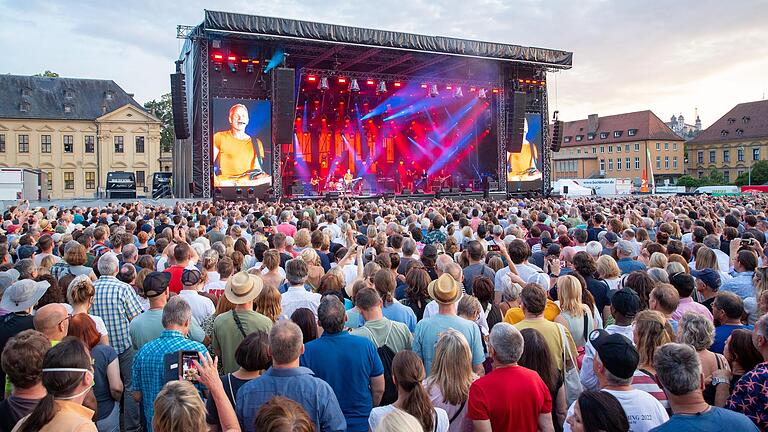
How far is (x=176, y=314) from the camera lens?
3502mm

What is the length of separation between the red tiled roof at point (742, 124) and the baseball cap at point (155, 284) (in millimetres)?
75769

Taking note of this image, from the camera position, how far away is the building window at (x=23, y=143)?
47.9 metres

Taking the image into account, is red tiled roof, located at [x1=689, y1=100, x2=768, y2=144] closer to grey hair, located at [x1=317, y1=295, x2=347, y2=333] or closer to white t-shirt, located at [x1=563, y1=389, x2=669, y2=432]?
white t-shirt, located at [x1=563, y1=389, x2=669, y2=432]

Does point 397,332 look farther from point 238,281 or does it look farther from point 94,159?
point 94,159

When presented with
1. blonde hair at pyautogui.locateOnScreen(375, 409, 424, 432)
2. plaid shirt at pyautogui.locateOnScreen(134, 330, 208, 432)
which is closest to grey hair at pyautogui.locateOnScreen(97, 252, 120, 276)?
plaid shirt at pyautogui.locateOnScreen(134, 330, 208, 432)

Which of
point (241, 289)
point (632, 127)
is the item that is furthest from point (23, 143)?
point (632, 127)

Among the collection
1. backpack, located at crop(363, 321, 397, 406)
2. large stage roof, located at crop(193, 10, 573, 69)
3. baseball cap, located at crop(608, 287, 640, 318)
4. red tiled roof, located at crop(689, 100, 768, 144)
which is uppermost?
red tiled roof, located at crop(689, 100, 768, 144)

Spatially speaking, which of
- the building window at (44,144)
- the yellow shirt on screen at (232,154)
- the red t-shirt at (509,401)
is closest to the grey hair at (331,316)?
the red t-shirt at (509,401)

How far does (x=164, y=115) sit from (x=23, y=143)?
19.1 m

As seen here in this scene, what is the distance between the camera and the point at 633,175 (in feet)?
231

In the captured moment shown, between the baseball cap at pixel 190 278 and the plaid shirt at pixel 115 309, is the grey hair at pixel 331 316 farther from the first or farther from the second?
the plaid shirt at pixel 115 309

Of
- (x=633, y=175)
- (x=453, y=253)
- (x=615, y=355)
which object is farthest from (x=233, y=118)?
(x=633, y=175)

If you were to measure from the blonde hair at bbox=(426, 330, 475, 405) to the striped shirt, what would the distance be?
0.96 metres

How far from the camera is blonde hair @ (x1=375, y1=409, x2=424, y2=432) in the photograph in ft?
6.79
